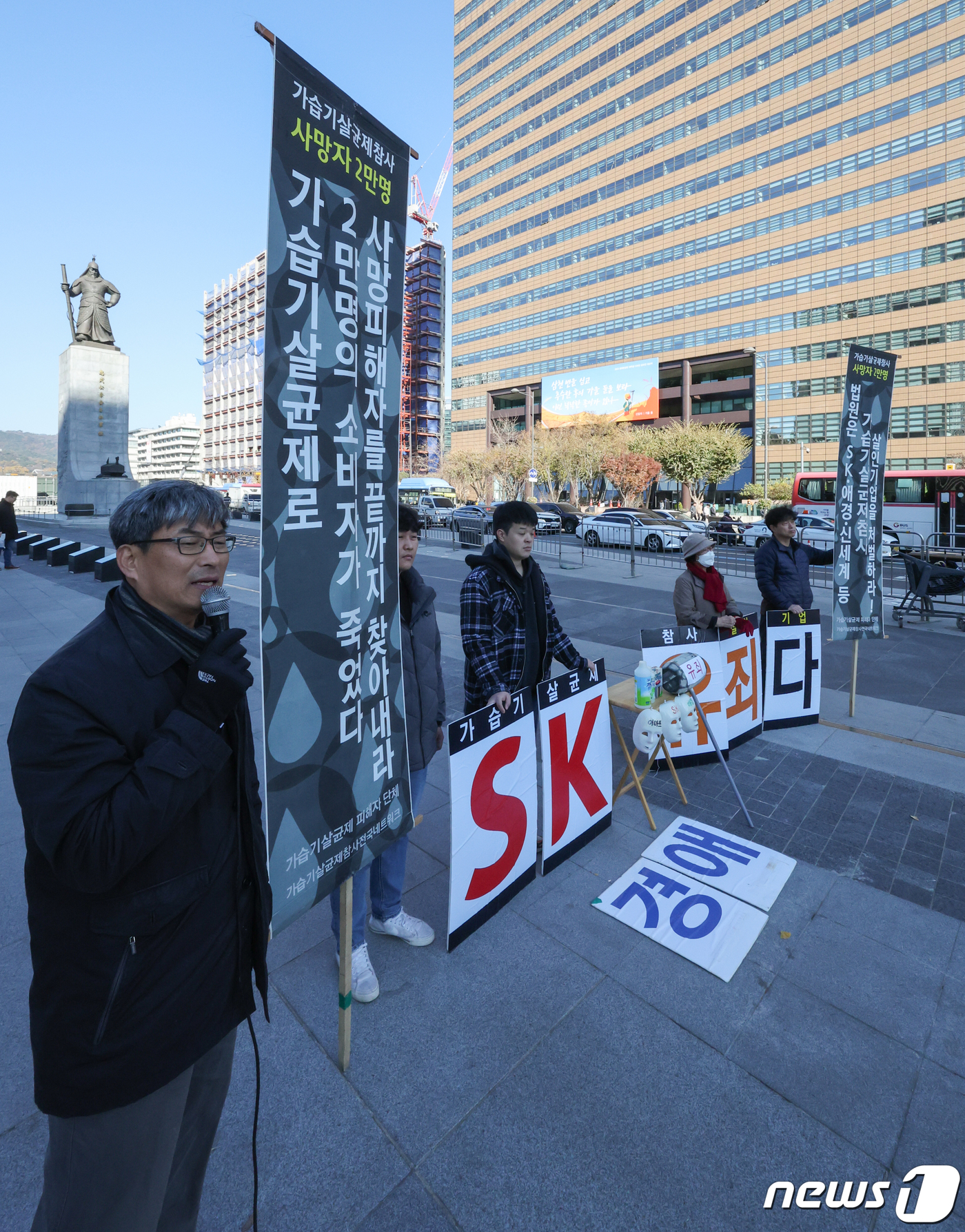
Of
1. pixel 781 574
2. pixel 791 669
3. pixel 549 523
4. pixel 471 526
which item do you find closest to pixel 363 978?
pixel 791 669

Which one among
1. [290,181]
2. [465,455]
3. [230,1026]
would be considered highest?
[465,455]

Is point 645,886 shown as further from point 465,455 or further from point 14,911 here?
point 465,455

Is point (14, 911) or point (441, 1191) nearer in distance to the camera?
point (441, 1191)

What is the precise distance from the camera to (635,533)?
23.5 metres

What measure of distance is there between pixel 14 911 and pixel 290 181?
12.4 feet

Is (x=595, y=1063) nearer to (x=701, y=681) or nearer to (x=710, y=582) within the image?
(x=701, y=681)

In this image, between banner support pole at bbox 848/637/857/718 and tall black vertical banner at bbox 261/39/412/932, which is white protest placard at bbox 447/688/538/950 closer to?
tall black vertical banner at bbox 261/39/412/932

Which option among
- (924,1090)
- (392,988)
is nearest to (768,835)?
(924,1090)

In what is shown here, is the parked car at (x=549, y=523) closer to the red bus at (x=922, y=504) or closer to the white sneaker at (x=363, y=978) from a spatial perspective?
the red bus at (x=922, y=504)

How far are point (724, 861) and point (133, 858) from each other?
3.65m

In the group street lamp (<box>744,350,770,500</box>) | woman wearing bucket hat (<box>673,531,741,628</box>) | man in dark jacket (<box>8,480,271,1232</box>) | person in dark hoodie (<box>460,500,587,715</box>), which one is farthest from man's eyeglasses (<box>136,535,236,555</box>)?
street lamp (<box>744,350,770,500</box>)

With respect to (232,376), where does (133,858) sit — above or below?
below

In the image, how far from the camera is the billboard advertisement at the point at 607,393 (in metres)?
58.2

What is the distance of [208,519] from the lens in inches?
63.0
